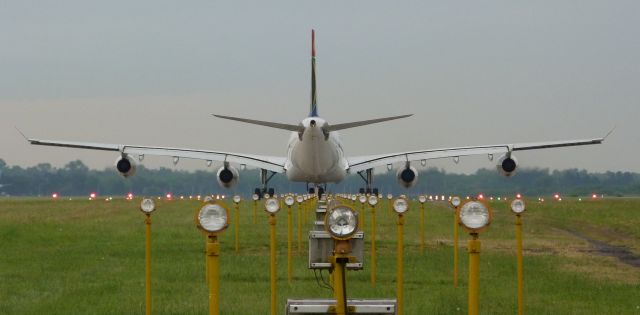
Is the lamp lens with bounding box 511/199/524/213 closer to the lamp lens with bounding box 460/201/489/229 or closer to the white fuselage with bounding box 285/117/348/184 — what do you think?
the lamp lens with bounding box 460/201/489/229

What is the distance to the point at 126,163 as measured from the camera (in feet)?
171

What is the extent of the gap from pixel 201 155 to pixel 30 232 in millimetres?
23970

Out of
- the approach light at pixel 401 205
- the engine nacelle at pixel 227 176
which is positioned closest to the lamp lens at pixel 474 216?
the approach light at pixel 401 205

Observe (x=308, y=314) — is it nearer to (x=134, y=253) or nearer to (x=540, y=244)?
(x=134, y=253)

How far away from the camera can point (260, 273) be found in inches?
914

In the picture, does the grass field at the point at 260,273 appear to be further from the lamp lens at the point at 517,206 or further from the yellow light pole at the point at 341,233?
the yellow light pole at the point at 341,233

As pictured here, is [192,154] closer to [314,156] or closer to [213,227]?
[314,156]

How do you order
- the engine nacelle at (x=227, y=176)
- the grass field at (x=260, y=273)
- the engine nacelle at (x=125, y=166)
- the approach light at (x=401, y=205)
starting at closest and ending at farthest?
the approach light at (x=401, y=205), the grass field at (x=260, y=273), the engine nacelle at (x=125, y=166), the engine nacelle at (x=227, y=176)

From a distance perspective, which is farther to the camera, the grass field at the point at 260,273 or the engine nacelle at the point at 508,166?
the engine nacelle at the point at 508,166

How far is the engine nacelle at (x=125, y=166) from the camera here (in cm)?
5182

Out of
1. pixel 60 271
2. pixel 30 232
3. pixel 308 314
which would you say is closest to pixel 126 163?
pixel 30 232

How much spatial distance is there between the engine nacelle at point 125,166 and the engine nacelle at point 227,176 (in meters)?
5.77

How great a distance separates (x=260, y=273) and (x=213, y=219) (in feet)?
44.9

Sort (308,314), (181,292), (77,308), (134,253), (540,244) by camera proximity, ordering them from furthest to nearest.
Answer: (540,244) < (134,253) < (181,292) < (77,308) < (308,314)
